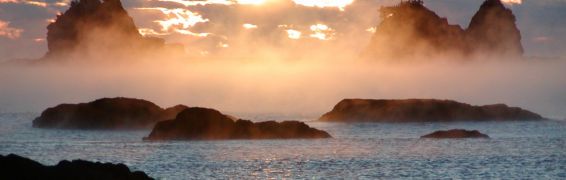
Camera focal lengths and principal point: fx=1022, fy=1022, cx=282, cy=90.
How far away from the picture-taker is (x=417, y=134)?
181 meters

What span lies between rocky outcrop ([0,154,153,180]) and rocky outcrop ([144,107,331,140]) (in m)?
88.3

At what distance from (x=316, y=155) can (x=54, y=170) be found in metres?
72.2

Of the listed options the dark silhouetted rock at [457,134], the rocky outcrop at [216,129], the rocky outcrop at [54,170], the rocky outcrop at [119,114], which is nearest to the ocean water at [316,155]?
the rocky outcrop at [216,129]

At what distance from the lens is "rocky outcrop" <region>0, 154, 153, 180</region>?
50.3 metres

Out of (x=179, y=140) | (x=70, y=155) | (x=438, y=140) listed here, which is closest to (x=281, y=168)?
(x=70, y=155)

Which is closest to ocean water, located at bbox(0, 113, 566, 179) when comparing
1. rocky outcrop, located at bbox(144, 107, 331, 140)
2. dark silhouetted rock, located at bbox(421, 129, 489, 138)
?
rocky outcrop, located at bbox(144, 107, 331, 140)

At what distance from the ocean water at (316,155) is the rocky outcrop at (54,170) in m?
38.1

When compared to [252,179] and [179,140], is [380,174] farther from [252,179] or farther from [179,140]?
[179,140]

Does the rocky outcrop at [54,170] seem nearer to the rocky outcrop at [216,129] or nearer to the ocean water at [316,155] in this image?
the ocean water at [316,155]

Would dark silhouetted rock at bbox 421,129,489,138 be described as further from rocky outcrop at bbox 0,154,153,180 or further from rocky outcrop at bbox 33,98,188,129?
rocky outcrop at bbox 0,154,153,180

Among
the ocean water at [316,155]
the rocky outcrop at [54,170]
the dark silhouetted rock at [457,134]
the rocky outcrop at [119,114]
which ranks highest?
the rocky outcrop at [119,114]

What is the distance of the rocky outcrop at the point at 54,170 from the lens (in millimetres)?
50306

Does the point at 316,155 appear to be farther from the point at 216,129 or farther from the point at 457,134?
the point at 457,134

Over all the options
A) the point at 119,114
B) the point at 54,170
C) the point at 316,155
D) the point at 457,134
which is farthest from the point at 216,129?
the point at 54,170
